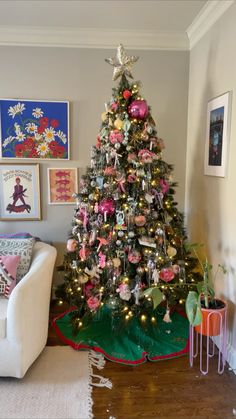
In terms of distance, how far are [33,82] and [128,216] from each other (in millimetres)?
1666

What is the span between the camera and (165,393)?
6.36 ft

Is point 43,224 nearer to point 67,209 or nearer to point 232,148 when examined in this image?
point 67,209

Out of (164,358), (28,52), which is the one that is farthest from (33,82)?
(164,358)

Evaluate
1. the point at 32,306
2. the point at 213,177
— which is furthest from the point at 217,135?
the point at 32,306

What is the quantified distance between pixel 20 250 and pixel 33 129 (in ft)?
3.90

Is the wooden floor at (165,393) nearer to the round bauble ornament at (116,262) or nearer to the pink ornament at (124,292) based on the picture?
the pink ornament at (124,292)

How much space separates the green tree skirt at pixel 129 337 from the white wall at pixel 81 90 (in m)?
0.90

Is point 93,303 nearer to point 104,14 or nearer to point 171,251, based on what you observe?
point 171,251

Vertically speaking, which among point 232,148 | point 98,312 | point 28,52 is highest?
point 28,52

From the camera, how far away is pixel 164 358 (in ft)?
7.47

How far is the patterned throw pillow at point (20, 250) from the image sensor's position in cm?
247

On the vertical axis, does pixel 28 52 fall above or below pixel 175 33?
below

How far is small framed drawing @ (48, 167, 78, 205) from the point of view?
3.07 metres

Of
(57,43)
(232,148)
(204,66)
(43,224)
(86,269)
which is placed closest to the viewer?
(232,148)
